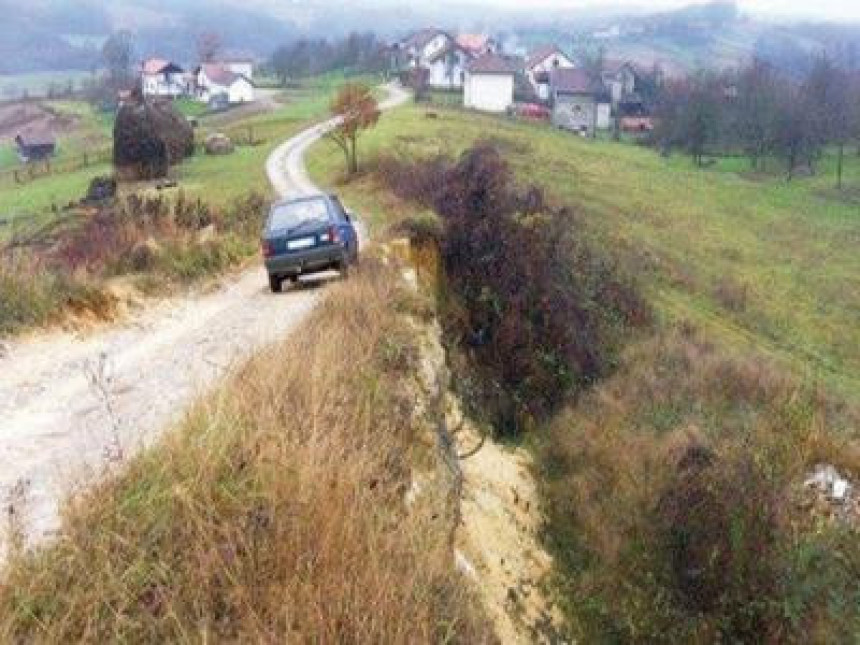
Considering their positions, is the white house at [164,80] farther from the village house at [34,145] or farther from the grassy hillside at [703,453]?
the grassy hillside at [703,453]

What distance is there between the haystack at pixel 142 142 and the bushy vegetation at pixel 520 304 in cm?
2431

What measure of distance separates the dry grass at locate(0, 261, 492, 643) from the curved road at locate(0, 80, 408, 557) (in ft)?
2.03

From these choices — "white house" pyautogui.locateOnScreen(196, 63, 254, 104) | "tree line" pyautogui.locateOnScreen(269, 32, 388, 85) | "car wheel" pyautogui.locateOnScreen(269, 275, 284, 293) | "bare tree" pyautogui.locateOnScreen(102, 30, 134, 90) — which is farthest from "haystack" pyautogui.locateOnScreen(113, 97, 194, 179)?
"tree line" pyautogui.locateOnScreen(269, 32, 388, 85)

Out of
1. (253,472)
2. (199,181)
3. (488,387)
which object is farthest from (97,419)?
(199,181)

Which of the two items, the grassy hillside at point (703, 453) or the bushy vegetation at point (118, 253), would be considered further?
the bushy vegetation at point (118, 253)

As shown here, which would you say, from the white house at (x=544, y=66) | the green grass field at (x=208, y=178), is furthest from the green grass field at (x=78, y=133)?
the white house at (x=544, y=66)

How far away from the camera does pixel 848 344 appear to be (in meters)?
31.8

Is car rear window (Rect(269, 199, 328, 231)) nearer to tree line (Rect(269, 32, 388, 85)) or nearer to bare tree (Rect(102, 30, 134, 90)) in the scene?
bare tree (Rect(102, 30, 134, 90))

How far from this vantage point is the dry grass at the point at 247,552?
454 cm

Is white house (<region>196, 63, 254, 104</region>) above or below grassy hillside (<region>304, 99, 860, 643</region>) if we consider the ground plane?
below

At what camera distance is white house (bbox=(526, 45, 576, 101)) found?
343 feet

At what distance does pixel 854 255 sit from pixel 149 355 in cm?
4002

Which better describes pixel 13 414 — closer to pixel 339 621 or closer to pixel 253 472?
pixel 253 472

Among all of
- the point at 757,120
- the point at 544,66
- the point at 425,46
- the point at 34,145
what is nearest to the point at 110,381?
the point at 757,120
